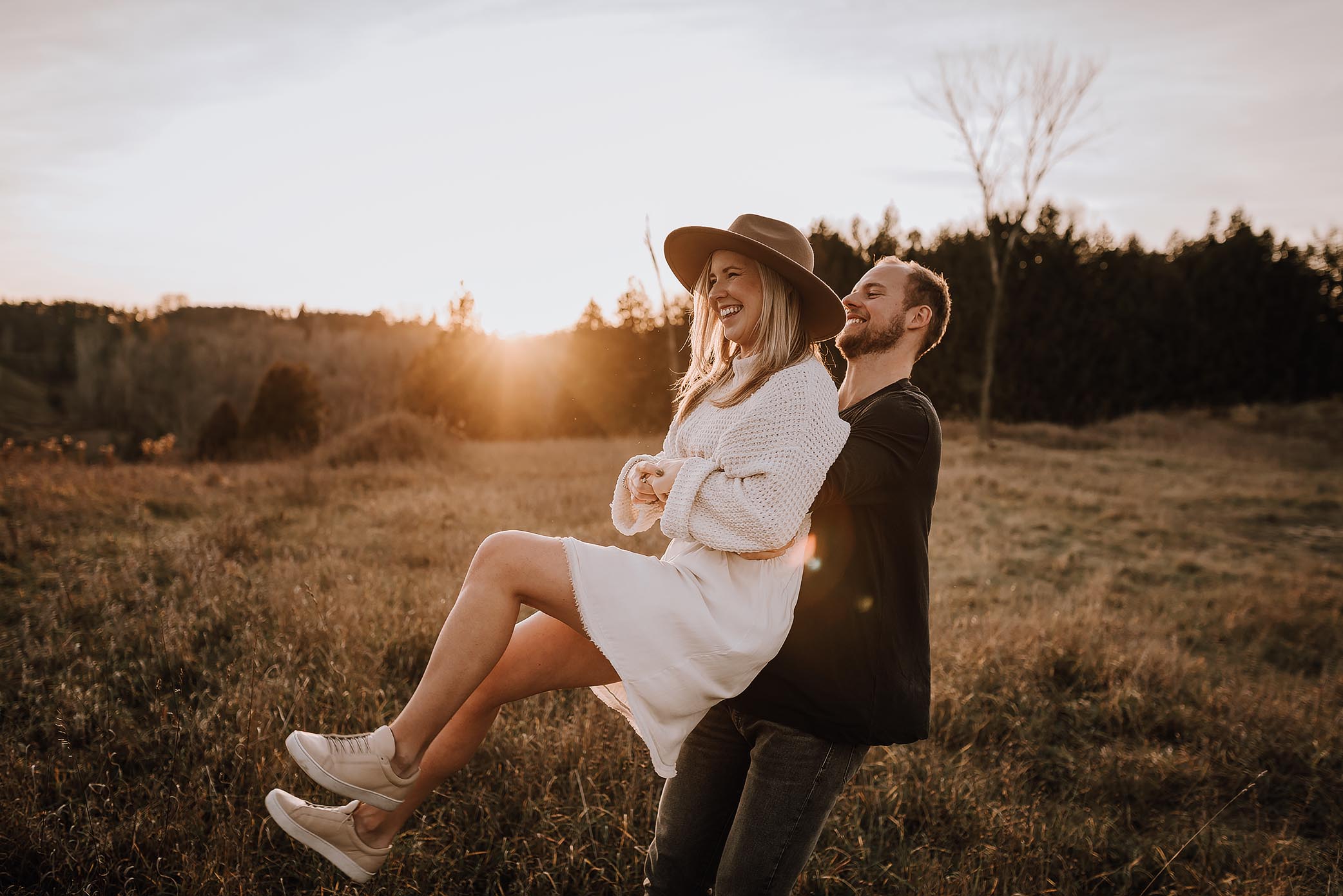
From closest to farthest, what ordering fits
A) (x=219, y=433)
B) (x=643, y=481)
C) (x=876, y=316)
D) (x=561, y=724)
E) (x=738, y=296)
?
(x=643, y=481) → (x=738, y=296) → (x=876, y=316) → (x=561, y=724) → (x=219, y=433)

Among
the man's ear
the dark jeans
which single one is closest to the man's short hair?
the man's ear

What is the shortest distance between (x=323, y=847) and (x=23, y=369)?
6306 centimetres

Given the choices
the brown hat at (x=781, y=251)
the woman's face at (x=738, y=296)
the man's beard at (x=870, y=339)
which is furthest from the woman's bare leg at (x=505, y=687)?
the man's beard at (x=870, y=339)

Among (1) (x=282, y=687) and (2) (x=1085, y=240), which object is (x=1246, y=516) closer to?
(1) (x=282, y=687)

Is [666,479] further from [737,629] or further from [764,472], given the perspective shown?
[737,629]

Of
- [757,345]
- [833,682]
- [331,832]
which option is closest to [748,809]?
[833,682]

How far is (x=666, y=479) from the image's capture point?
2.09 m

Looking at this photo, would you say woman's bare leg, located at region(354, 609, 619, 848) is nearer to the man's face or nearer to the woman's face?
the woman's face

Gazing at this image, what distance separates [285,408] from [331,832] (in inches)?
826

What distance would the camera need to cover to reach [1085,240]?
22953 millimetres

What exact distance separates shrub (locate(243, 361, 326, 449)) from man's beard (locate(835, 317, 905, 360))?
20.0 meters

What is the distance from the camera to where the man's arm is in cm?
192

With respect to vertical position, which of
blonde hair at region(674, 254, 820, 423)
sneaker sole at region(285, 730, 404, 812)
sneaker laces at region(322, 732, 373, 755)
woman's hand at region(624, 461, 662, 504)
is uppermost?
blonde hair at region(674, 254, 820, 423)

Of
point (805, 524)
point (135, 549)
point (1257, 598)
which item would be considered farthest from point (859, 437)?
point (1257, 598)
